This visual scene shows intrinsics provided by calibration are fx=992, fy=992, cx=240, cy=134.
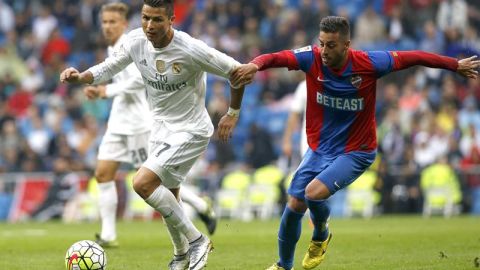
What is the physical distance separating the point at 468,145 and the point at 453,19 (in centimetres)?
408

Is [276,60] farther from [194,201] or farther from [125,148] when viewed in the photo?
[194,201]

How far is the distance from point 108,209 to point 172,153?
3.88 m

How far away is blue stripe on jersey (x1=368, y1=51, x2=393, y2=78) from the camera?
9680mm

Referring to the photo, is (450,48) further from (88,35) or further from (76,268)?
(76,268)

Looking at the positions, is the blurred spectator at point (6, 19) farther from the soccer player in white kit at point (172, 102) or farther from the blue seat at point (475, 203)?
the soccer player in white kit at point (172, 102)

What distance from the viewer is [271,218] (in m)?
22.0

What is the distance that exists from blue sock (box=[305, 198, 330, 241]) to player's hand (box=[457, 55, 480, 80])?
1.85m

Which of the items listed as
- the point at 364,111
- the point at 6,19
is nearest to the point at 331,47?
the point at 364,111

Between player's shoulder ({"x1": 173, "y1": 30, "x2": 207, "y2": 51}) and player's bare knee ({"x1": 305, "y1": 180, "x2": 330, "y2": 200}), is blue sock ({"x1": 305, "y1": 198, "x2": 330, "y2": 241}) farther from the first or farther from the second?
player's shoulder ({"x1": 173, "y1": 30, "x2": 207, "y2": 51})

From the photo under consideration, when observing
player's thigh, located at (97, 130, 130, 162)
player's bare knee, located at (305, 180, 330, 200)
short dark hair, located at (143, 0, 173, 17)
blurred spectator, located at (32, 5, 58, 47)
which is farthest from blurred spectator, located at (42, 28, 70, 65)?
player's bare knee, located at (305, 180, 330, 200)

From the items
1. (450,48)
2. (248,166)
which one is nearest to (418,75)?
(450,48)

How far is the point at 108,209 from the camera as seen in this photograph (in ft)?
43.2

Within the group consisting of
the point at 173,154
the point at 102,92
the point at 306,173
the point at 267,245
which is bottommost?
the point at 267,245

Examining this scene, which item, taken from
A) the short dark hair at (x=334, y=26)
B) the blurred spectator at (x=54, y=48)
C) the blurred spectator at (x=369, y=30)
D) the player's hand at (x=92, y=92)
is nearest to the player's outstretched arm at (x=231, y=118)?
the short dark hair at (x=334, y=26)
